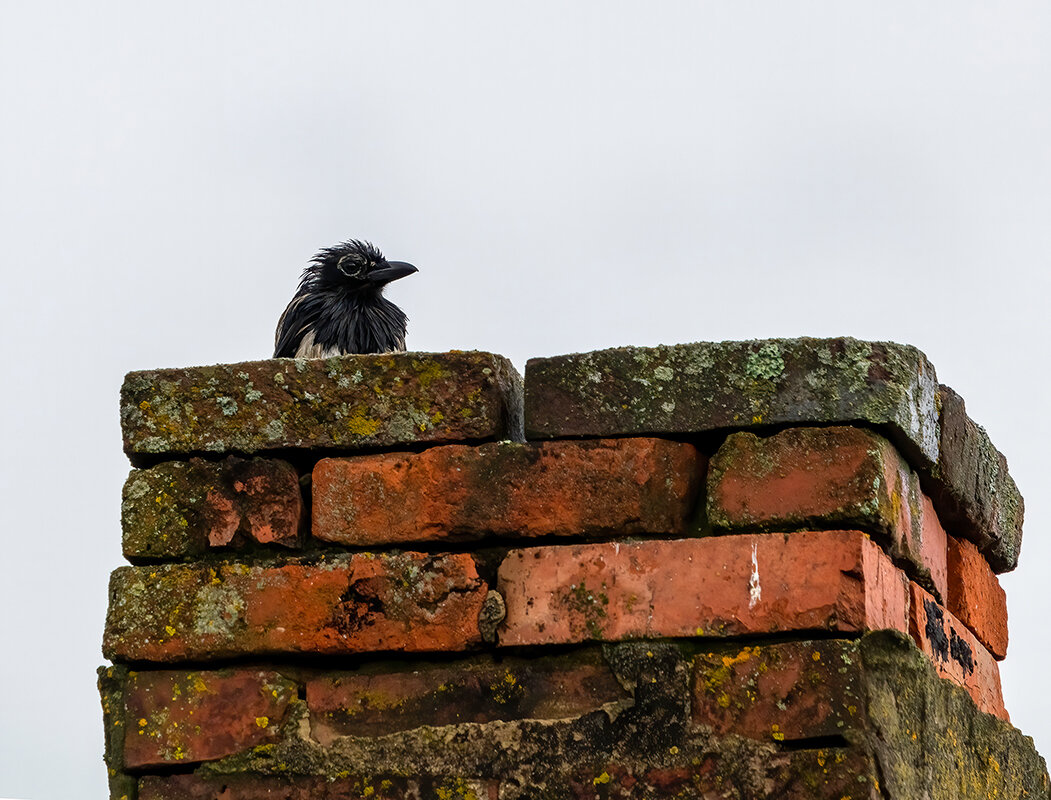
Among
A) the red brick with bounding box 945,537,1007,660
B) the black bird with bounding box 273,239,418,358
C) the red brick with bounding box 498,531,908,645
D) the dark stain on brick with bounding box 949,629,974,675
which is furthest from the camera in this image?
the black bird with bounding box 273,239,418,358

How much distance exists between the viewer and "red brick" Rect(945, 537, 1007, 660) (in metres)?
4.05

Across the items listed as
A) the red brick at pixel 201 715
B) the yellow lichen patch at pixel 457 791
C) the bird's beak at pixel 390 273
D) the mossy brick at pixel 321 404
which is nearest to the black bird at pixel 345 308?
the bird's beak at pixel 390 273

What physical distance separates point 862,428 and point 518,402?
0.81 metres

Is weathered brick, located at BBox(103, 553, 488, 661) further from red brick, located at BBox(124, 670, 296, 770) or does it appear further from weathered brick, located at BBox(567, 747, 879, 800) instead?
weathered brick, located at BBox(567, 747, 879, 800)

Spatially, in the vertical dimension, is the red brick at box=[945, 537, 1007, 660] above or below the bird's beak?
below

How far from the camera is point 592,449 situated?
3.41 metres

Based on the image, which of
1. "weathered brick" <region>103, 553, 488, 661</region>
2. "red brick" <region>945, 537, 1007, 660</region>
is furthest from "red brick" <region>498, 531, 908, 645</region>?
"red brick" <region>945, 537, 1007, 660</region>

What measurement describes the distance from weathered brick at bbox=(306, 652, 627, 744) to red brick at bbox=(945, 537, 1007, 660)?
1180 mm

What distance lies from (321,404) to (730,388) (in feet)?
3.03

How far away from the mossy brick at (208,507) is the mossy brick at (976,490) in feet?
5.02

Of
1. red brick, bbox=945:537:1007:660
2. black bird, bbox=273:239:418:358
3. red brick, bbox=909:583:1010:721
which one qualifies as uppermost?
black bird, bbox=273:239:418:358

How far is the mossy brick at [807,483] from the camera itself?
10.7 ft

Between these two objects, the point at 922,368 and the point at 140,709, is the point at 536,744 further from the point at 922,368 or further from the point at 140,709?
the point at 922,368

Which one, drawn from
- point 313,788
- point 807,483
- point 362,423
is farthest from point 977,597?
point 313,788
